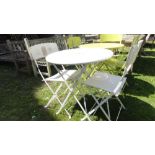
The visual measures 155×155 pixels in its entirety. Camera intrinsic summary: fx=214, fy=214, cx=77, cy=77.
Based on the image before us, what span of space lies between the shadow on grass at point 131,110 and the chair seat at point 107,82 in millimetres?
587

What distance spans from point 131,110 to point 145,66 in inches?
116

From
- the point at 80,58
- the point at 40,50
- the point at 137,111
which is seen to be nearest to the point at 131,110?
the point at 137,111

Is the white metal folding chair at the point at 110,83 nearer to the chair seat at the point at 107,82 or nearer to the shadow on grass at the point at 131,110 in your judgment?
the chair seat at the point at 107,82

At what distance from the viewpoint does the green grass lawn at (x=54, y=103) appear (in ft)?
12.1

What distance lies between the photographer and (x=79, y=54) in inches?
141

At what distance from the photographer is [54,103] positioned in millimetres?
4180

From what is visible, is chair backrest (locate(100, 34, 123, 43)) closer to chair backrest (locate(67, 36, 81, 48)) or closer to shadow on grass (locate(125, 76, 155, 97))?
chair backrest (locate(67, 36, 81, 48))

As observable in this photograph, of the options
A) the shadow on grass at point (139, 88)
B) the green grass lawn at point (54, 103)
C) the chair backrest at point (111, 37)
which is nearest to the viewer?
the green grass lawn at point (54, 103)

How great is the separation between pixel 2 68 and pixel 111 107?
493 centimetres

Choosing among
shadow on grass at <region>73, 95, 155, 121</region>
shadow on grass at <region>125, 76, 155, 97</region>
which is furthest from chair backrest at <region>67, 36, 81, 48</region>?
shadow on grass at <region>73, 95, 155, 121</region>

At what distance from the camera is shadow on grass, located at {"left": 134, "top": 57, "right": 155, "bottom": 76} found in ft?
19.0

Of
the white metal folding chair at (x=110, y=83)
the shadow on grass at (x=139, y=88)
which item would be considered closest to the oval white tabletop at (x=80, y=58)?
the white metal folding chair at (x=110, y=83)
